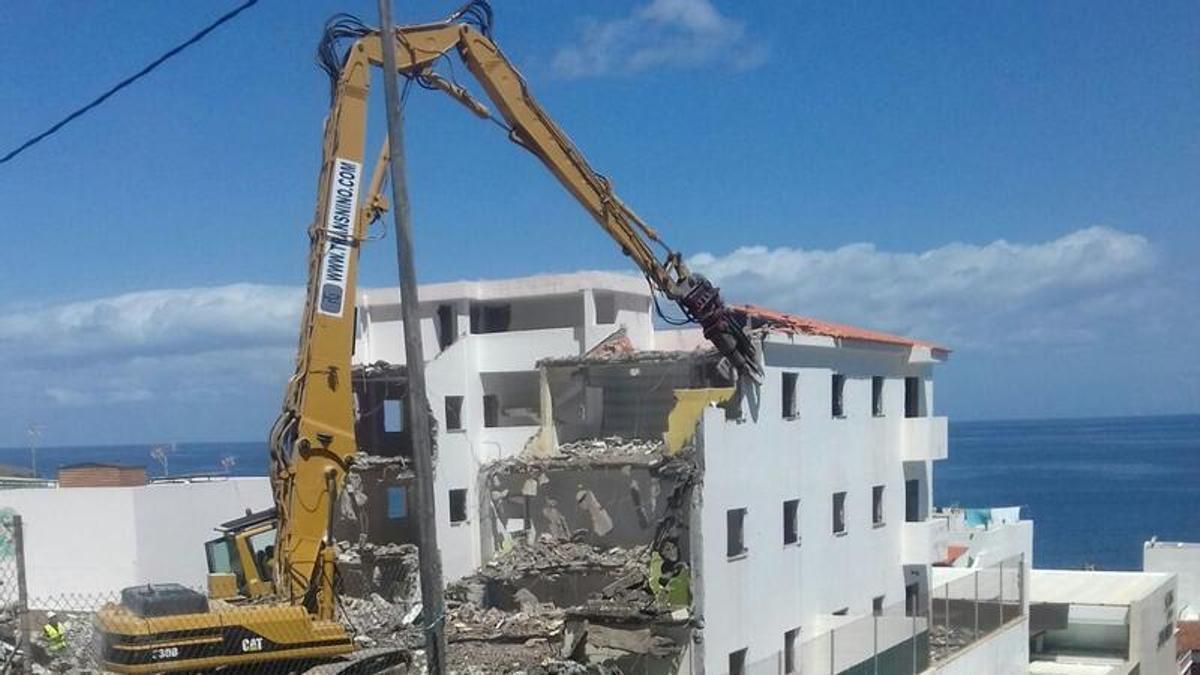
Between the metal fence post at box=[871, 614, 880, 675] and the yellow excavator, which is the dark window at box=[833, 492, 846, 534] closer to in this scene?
the metal fence post at box=[871, 614, 880, 675]

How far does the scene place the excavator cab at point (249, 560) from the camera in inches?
720

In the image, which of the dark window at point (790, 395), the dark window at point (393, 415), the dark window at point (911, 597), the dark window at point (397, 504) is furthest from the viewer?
the dark window at point (911, 597)

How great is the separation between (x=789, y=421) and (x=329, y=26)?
1371 centimetres

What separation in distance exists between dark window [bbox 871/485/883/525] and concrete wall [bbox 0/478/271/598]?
698 inches

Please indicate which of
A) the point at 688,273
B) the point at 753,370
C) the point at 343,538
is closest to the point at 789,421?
the point at 753,370

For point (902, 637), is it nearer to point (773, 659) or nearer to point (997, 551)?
point (773, 659)

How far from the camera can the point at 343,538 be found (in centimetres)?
2853

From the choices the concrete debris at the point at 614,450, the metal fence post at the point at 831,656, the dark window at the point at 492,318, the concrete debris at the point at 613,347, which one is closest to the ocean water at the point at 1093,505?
the dark window at the point at 492,318

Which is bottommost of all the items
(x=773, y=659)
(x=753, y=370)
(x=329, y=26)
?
(x=773, y=659)

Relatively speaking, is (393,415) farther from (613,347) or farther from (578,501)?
(613,347)

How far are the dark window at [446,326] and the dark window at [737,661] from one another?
1256cm

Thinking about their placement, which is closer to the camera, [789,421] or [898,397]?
[789,421]

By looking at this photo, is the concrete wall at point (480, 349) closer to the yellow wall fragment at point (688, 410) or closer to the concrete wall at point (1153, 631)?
the yellow wall fragment at point (688, 410)

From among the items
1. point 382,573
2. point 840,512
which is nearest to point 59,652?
point 382,573
